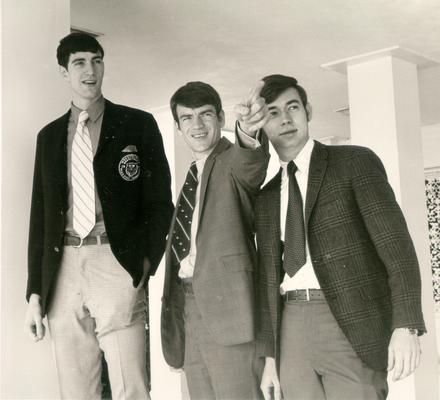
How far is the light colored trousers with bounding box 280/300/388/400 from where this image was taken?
1619mm

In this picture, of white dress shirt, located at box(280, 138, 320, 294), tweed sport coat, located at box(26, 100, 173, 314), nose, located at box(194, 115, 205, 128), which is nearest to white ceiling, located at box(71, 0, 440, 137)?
tweed sport coat, located at box(26, 100, 173, 314)

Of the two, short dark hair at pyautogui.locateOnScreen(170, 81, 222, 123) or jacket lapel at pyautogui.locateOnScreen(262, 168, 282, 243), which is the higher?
short dark hair at pyautogui.locateOnScreen(170, 81, 222, 123)

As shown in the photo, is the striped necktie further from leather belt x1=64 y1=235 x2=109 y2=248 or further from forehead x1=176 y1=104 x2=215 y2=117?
forehead x1=176 y1=104 x2=215 y2=117

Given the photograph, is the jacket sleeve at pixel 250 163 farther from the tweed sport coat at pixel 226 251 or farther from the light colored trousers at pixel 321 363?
the light colored trousers at pixel 321 363

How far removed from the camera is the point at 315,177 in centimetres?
170

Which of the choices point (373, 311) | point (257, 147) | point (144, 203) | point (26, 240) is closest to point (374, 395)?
point (373, 311)

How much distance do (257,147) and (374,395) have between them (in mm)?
721

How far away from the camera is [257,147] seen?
1.64 meters

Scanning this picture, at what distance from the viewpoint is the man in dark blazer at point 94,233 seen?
6.19 ft

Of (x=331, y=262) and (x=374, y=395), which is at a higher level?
(x=331, y=262)

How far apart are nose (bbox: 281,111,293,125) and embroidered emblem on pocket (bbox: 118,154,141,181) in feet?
1.61

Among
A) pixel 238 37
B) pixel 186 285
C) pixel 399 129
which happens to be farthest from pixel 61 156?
pixel 399 129

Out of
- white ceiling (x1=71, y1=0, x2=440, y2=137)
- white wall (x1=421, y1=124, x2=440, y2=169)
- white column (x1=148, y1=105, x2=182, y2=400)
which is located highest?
white ceiling (x1=71, y1=0, x2=440, y2=137)

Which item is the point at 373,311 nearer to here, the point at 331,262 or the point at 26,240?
the point at 331,262
